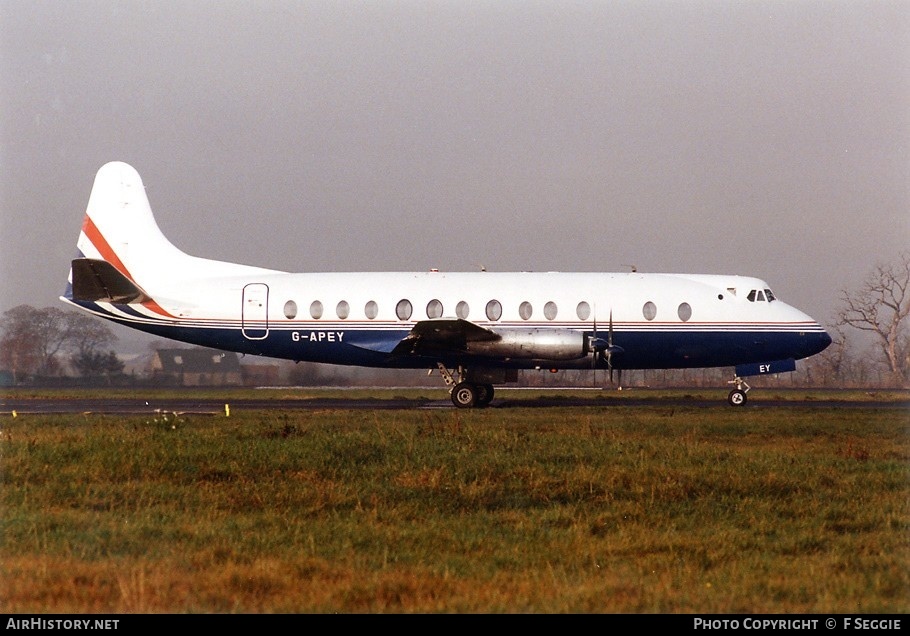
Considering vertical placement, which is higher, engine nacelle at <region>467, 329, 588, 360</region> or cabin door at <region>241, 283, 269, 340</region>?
cabin door at <region>241, 283, 269, 340</region>

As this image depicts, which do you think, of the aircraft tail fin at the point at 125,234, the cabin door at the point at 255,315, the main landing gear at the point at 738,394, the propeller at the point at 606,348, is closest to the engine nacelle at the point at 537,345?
the propeller at the point at 606,348

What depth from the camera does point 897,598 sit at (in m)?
8.78

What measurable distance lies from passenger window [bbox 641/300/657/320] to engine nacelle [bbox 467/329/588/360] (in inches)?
94.6

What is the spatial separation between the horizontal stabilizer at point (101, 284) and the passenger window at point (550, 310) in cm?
1352

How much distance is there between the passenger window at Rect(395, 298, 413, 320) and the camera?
31453 millimetres

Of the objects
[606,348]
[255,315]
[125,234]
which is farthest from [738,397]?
[125,234]

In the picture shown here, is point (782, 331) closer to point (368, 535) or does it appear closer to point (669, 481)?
point (669, 481)

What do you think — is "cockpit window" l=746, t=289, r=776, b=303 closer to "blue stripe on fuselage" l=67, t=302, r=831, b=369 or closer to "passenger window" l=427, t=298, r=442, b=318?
"blue stripe on fuselage" l=67, t=302, r=831, b=369

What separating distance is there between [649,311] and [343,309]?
10051 mm

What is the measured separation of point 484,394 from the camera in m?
32.4

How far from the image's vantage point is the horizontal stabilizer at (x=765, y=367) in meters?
31.9

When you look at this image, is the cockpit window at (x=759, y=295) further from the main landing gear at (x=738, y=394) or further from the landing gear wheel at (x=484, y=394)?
the landing gear wheel at (x=484, y=394)

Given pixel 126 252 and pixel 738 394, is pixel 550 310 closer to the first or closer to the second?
pixel 738 394

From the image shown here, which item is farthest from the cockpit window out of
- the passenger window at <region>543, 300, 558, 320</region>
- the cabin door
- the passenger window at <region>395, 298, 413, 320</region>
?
the cabin door
